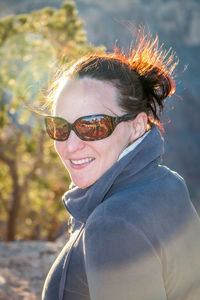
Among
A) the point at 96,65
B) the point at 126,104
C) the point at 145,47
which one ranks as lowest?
the point at 126,104

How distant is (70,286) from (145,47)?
3.21 ft

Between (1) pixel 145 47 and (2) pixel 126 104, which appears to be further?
(1) pixel 145 47

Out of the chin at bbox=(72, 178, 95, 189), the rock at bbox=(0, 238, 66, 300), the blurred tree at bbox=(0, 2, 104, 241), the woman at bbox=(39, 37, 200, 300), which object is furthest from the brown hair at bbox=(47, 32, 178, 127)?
the blurred tree at bbox=(0, 2, 104, 241)

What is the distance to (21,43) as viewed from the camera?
8078 millimetres

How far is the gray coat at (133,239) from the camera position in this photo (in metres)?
0.89

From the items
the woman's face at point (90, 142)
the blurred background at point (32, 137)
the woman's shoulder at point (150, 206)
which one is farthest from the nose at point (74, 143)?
the blurred background at point (32, 137)

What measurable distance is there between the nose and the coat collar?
0.51 ft

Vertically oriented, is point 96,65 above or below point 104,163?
above

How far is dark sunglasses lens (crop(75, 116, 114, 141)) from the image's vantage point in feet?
3.88

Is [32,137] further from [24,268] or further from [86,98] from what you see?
[86,98]

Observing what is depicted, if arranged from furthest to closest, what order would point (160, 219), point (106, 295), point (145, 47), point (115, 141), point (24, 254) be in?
point (24, 254) < point (145, 47) < point (115, 141) < point (160, 219) < point (106, 295)

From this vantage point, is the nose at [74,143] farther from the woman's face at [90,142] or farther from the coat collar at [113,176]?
the coat collar at [113,176]

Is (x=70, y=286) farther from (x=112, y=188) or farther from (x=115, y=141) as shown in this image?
(x=115, y=141)

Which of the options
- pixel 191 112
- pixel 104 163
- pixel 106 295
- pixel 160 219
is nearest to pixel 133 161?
pixel 104 163
